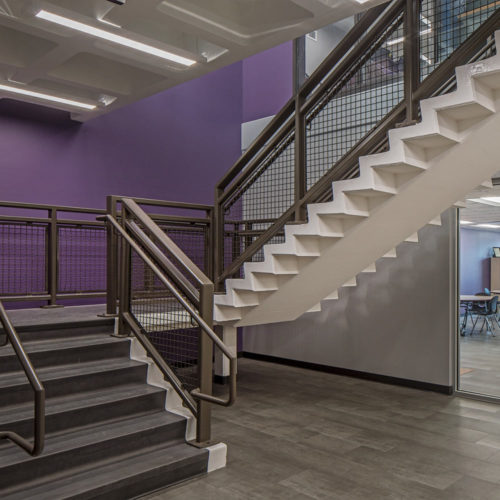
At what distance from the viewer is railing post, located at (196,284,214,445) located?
11.2ft

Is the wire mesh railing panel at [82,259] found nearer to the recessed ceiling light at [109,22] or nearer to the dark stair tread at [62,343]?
the dark stair tread at [62,343]

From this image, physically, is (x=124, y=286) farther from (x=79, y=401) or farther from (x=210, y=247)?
(x=210, y=247)

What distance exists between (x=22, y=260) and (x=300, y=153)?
12.0ft

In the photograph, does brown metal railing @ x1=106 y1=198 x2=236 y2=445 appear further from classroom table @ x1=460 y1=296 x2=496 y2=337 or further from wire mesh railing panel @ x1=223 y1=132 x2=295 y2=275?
classroom table @ x1=460 y1=296 x2=496 y2=337

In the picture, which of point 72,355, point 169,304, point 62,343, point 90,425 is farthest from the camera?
point 169,304

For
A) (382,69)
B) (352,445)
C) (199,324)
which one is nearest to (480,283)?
(382,69)

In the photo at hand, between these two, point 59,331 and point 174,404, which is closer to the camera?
point 174,404

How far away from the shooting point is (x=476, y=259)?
Answer: 8445mm

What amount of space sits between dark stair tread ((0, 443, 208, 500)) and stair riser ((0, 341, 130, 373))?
97cm

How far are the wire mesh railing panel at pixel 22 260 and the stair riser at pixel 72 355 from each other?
2020 mm

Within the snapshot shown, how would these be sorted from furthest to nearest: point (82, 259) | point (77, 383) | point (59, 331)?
point (82, 259) → point (59, 331) → point (77, 383)

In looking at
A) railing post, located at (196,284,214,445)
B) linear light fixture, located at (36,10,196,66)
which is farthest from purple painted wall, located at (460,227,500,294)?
railing post, located at (196,284,214,445)

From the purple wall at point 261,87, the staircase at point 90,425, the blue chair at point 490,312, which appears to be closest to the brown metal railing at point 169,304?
the staircase at point 90,425

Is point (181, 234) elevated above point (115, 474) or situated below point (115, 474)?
above
